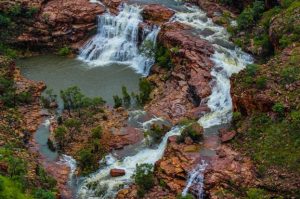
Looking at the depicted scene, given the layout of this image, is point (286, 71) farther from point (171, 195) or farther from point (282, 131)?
point (171, 195)

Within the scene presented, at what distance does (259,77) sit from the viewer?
25141 millimetres

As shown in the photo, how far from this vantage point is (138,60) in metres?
35.8

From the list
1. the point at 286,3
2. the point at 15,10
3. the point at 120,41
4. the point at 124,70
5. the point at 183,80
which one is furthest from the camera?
the point at 15,10

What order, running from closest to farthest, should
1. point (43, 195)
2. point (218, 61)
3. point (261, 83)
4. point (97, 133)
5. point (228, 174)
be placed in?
point (43, 195)
point (228, 174)
point (261, 83)
point (97, 133)
point (218, 61)

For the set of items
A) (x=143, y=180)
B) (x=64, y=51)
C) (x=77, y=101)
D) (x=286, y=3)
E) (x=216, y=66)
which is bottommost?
(x=143, y=180)

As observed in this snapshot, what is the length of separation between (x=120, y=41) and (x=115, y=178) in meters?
15.5

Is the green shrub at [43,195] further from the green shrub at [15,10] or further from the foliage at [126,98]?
the green shrub at [15,10]

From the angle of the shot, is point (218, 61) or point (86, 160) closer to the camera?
point (86, 160)

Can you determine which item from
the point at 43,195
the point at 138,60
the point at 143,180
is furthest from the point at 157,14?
the point at 43,195

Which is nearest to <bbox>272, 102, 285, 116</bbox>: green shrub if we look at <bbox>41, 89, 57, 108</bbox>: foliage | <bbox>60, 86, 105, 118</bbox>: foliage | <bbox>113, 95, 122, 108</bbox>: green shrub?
<bbox>113, 95, 122, 108</bbox>: green shrub

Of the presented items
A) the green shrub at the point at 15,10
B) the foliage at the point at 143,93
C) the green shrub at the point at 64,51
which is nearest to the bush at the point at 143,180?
the foliage at the point at 143,93

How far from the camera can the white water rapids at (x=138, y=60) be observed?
2372 cm

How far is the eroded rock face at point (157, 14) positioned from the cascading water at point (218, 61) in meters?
0.64

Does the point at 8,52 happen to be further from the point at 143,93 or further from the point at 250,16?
the point at 250,16
